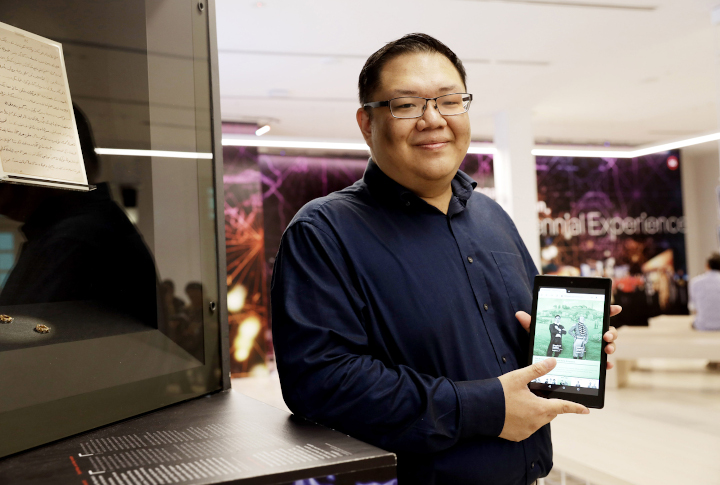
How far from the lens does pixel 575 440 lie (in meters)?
3.02

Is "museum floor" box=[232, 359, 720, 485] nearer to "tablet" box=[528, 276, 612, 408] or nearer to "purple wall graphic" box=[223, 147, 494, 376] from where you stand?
"tablet" box=[528, 276, 612, 408]

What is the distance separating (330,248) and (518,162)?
5.87 meters

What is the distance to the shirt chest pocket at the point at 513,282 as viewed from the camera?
1.25 metres

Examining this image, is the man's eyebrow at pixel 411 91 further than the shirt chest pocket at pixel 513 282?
No

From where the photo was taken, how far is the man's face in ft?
3.79

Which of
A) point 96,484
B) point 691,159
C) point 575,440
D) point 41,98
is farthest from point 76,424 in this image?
point 691,159

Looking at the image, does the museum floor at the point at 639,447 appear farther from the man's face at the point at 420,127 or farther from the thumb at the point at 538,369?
the man's face at the point at 420,127

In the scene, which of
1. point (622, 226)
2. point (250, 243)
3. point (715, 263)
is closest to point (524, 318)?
point (250, 243)

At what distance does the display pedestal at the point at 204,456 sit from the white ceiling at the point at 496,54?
11.8 feet

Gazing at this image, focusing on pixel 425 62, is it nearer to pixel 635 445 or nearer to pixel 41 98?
pixel 41 98

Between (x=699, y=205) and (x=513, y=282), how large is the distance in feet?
34.1

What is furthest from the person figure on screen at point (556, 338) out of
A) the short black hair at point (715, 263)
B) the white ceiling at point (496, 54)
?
the short black hair at point (715, 263)

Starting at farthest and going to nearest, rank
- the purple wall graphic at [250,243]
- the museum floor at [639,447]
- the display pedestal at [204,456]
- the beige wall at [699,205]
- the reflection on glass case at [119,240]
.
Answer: the beige wall at [699,205] < the purple wall graphic at [250,243] < the museum floor at [639,447] < the reflection on glass case at [119,240] < the display pedestal at [204,456]

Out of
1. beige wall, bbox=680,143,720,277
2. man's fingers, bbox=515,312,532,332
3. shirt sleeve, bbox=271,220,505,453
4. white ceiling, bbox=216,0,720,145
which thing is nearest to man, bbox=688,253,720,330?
white ceiling, bbox=216,0,720,145
